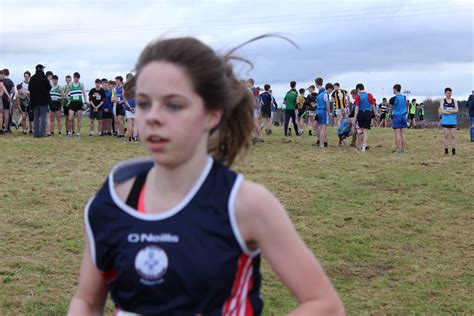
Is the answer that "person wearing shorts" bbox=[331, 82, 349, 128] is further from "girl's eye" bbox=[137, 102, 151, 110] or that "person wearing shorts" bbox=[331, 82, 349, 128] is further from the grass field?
"girl's eye" bbox=[137, 102, 151, 110]

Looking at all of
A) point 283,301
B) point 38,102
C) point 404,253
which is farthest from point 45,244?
point 38,102

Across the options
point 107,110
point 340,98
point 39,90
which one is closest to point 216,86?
point 39,90

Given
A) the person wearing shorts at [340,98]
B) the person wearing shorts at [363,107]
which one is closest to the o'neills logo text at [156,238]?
the person wearing shorts at [363,107]

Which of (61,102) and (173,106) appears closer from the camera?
(173,106)

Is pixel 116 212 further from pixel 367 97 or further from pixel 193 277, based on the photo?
pixel 367 97

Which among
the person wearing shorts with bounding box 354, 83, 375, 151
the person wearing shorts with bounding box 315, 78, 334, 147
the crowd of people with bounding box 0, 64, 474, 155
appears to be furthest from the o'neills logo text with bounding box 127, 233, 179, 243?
the person wearing shorts with bounding box 315, 78, 334, 147

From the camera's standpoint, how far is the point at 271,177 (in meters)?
14.1

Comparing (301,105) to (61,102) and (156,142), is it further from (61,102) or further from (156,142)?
(156,142)

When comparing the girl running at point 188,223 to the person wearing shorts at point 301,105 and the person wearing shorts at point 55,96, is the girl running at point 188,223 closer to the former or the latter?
the person wearing shorts at point 55,96

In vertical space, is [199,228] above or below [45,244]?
above

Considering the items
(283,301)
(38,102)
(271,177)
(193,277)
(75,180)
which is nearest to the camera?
(193,277)

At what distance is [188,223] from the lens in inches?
83.4

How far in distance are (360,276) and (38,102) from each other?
535 inches

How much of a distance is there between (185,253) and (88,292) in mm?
486
